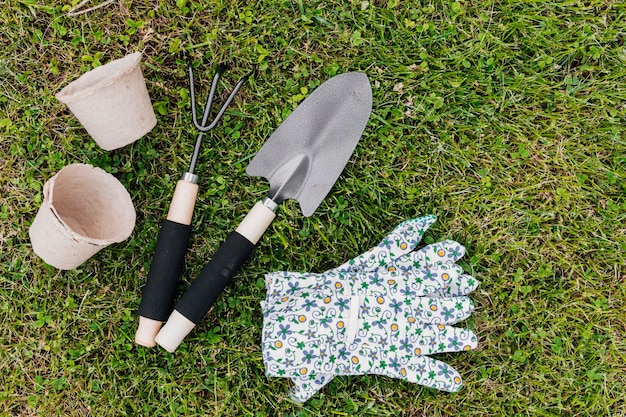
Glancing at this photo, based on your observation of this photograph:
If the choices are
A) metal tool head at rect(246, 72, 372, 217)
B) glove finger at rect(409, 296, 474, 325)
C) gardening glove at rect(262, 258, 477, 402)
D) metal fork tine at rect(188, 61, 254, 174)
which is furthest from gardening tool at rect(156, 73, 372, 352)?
glove finger at rect(409, 296, 474, 325)

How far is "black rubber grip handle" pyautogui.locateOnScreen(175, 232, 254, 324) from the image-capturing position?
1.52 meters

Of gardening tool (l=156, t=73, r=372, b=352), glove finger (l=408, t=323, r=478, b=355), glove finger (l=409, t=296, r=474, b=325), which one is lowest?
glove finger (l=408, t=323, r=478, b=355)

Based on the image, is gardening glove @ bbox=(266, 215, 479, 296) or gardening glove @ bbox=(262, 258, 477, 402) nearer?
gardening glove @ bbox=(262, 258, 477, 402)

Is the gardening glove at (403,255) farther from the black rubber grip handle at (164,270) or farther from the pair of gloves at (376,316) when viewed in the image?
the black rubber grip handle at (164,270)

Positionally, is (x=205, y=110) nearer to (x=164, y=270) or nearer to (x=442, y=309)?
(x=164, y=270)

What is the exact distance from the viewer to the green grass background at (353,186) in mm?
1646

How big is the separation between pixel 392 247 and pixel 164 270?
24.7 inches

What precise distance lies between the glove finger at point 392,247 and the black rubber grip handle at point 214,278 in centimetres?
28

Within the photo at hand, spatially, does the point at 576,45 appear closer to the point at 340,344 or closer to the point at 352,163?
the point at 352,163

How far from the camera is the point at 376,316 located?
5.00 feet

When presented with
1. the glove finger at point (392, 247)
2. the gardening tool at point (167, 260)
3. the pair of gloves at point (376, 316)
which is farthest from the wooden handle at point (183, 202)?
the glove finger at point (392, 247)

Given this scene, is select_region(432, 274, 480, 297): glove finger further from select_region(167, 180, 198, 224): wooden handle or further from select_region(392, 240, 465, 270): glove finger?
select_region(167, 180, 198, 224): wooden handle

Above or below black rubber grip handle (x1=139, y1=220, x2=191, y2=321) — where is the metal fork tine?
above

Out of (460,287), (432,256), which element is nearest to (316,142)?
(432,256)
